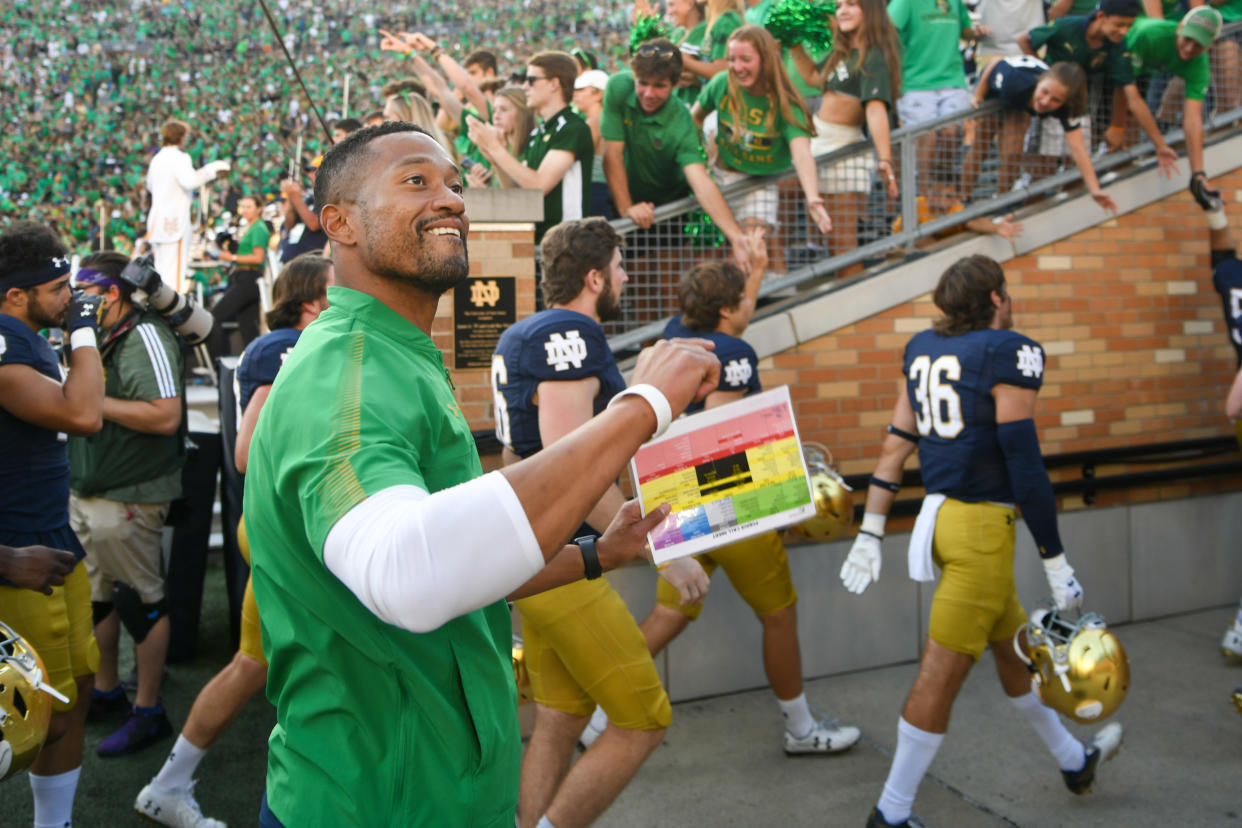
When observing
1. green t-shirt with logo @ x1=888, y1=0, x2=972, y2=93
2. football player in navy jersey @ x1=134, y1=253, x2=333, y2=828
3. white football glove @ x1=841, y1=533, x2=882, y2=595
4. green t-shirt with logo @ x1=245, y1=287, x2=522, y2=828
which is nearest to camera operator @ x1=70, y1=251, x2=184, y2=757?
football player in navy jersey @ x1=134, y1=253, x2=333, y2=828

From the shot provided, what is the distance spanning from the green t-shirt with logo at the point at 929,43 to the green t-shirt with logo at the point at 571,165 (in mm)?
2413

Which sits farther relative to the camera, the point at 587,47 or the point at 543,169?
the point at 587,47

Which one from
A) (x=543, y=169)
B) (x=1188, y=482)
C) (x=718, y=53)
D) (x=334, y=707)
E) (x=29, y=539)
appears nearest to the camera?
(x=334, y=707)

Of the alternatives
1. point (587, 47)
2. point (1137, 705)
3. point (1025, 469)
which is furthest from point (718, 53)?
point (587, 47)

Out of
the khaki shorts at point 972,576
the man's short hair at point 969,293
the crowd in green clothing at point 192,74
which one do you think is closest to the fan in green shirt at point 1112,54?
the man's short hair at point 969,293

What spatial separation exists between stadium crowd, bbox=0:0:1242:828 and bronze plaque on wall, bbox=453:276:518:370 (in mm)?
759

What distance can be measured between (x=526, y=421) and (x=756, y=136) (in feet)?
10.2

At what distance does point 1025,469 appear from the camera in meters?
3.77

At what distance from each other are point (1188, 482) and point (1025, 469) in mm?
3595

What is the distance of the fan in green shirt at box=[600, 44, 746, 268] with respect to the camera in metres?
5.62

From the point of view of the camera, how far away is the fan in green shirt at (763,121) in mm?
5758

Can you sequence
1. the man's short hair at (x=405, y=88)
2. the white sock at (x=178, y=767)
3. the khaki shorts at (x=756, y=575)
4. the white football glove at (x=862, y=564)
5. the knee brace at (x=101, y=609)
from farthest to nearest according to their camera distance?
the man's short hair at (x=405, y=88) → the knee brace at (x=101, y=609) → the khaki shorts at (x=756, y=575) → the white football glove at (x=862, y=564) → the white sock at (x=178, y=767)

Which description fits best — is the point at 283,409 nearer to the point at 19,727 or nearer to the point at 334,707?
the point at 334,707

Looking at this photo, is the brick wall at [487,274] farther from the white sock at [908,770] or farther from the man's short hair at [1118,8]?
the man's short hair at [1118,8]
